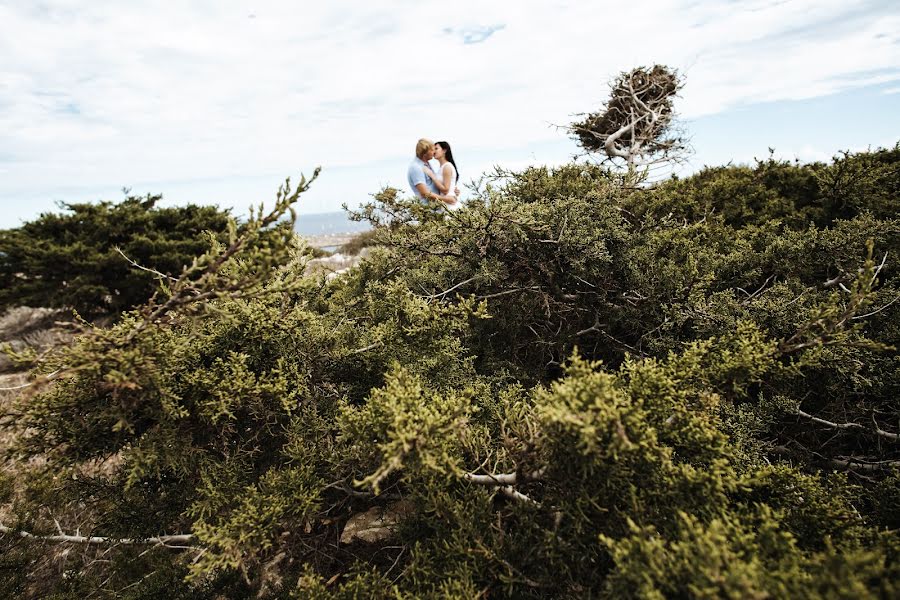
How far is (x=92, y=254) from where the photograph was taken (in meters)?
12.3

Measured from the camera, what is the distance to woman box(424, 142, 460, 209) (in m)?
6.55

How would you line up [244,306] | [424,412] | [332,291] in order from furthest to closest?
[332,291]
[244,306]
[424,412]

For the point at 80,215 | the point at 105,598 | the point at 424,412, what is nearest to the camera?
the point at 424,412

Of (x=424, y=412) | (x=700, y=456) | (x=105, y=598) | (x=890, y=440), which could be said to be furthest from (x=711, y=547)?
(x=105, y=598)

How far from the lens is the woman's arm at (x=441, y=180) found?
6.49 meters

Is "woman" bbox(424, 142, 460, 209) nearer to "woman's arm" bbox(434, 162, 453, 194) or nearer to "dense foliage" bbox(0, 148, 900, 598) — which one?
"woman's arm" bbox(434, 162, 453, 194)

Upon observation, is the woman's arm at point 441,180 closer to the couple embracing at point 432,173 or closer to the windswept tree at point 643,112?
the couple embracing at point 432,173

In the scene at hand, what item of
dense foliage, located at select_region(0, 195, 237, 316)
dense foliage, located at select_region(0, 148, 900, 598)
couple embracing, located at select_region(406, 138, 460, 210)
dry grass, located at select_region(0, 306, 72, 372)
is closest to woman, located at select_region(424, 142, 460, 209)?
couple embracing, located at select_region(406, 138, 460, 210)

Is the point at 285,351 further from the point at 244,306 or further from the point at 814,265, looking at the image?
the point at 814,265

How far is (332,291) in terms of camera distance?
5.34 meters

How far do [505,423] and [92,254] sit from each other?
568 inches

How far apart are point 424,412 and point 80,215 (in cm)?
1600

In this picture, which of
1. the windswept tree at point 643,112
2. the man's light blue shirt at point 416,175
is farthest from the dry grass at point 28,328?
the windswept tree at point 643,112

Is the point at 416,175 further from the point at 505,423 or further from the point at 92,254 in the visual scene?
the point at 92,254
